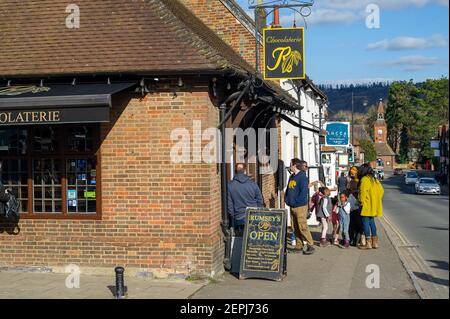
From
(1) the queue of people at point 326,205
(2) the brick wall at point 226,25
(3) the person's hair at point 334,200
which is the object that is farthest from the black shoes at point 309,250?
(2) the brick wall at point 226,25

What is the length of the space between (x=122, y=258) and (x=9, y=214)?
2002 mm

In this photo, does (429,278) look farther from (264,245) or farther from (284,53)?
(284,53)

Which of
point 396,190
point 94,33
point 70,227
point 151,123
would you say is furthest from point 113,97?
point 396,190

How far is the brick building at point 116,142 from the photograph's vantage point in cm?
935

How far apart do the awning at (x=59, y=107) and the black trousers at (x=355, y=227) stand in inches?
270

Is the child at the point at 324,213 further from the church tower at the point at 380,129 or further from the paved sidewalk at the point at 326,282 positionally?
the church tower at the point at 380,129

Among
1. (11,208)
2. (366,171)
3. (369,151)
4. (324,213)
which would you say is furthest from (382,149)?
(11,208)

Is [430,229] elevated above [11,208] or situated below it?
below

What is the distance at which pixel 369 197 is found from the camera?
12.6 meters

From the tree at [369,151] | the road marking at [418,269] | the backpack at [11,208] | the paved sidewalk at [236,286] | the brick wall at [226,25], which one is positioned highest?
the brick wall at [226,25]

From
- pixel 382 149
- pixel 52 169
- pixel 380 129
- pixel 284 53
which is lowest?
pixel 52 169

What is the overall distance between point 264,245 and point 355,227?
4.88m

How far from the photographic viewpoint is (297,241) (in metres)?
12.9

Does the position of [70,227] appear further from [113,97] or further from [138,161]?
[113,97]
